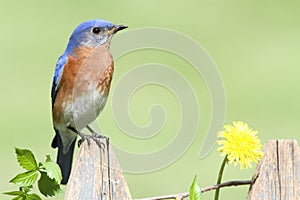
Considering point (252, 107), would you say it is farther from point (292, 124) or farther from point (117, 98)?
point (117, 98)

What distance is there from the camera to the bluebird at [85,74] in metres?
4.09

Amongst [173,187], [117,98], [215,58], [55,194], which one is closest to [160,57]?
[215,58]

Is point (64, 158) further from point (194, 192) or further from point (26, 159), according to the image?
point (194, 192)

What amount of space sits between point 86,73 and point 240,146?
1.33 m

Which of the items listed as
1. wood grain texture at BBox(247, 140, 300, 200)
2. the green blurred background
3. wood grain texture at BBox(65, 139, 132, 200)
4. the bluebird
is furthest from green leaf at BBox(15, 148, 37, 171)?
the green blurred background

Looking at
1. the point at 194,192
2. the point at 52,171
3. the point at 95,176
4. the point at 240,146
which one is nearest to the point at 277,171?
the point at 240,146

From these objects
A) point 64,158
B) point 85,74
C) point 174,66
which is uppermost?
point 174,66

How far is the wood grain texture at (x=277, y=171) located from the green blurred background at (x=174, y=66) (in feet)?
10.5

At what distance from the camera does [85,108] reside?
162 inches

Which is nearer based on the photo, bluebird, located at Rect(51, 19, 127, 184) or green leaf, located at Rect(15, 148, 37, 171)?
green leaf, located at Rect(15, 148, 37, 171)

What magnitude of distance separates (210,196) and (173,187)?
31 cm

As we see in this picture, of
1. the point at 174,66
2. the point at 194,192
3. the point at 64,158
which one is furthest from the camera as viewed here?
the point at 174,66

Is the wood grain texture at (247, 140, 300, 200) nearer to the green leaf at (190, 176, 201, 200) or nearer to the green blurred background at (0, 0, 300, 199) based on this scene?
the green leaf at (190, 176, 201, 200)

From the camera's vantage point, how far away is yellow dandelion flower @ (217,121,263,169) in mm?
2936
